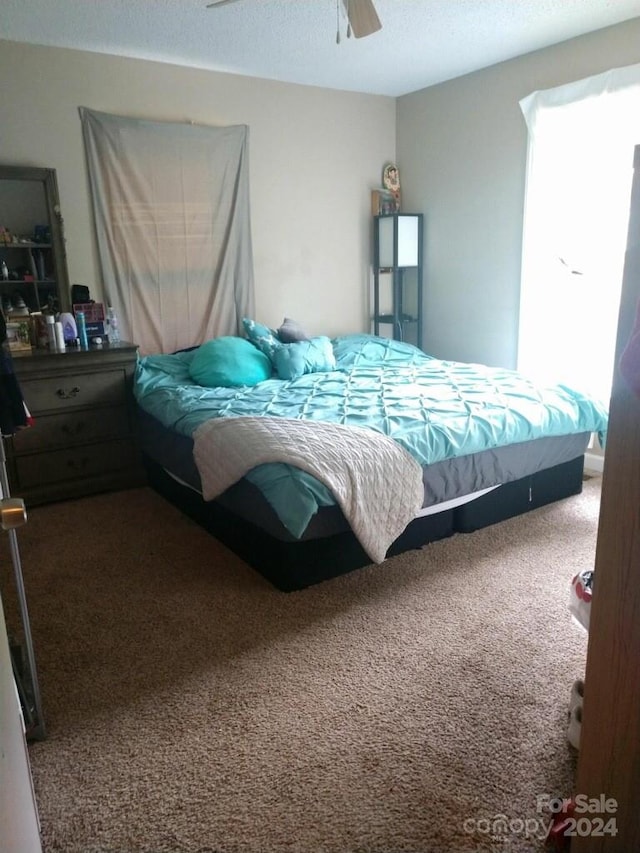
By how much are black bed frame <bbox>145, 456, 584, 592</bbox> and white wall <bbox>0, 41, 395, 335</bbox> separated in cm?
156

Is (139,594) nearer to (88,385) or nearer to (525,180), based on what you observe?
(88,385)

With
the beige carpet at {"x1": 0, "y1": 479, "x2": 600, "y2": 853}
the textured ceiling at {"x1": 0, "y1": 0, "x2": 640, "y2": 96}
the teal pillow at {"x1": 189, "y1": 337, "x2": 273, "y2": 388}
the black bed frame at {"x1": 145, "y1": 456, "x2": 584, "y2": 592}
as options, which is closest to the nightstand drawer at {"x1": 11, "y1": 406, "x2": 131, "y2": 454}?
the black bed frame at {"x1": 145, "y1": 456, "x2": 584, "y2": 592}

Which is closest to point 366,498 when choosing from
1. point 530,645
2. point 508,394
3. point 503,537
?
point 530,645

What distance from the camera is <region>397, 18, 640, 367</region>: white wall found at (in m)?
3.71

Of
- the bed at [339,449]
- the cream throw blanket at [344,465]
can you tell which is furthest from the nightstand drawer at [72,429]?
the cream throw blanket at [344,465]

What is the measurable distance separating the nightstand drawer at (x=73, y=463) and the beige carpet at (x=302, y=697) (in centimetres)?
52

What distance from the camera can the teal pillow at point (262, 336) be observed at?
12.4ft

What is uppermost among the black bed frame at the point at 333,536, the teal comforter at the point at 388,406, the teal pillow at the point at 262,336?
the teal pillow at the point at 262,336

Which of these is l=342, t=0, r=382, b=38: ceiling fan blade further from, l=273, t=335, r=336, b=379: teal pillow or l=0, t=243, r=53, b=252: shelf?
l=0, t=243, r=53, b=252: shelf

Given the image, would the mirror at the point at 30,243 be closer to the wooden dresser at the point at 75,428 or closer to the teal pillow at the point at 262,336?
the wooden dresser at the point at 75,428

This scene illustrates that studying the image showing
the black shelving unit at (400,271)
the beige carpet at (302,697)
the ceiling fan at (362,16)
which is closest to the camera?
the beige carpet at (302,697)

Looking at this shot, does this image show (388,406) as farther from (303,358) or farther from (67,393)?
(67,393)

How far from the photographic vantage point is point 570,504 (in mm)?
3236

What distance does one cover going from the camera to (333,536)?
2.42 m
